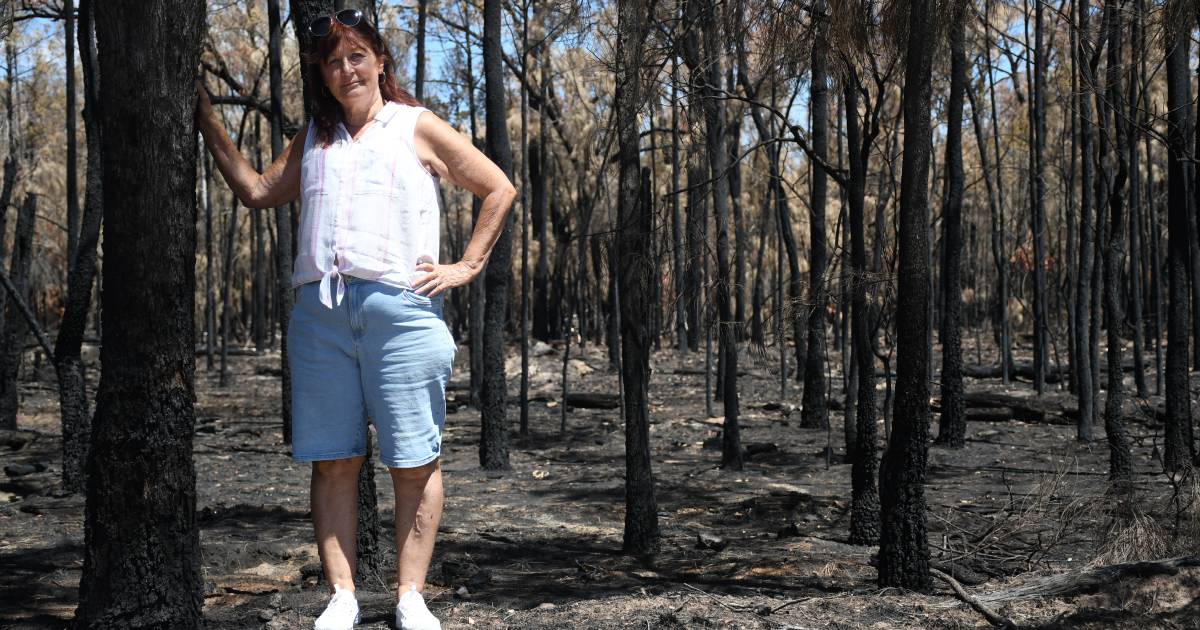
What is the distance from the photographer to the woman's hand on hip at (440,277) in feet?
10.8

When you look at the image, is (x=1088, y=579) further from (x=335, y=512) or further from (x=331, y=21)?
(x=331, y=21)

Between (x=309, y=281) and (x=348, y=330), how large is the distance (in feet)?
0.61

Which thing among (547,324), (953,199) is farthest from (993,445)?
(547,324)

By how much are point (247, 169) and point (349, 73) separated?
452 millimetres

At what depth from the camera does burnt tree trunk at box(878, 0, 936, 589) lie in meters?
5.23

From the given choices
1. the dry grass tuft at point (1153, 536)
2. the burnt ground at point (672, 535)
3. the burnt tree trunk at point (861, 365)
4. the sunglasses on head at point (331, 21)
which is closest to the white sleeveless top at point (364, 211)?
the sunglasses on head at point (331, 21)

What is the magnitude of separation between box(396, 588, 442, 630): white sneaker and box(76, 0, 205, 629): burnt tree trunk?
660 mm

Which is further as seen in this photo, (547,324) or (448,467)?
(547,324)

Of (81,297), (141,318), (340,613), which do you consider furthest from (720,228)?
(141,318)

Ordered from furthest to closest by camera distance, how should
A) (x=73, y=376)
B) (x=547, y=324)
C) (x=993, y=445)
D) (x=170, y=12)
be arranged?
1. (x=547, y=324)
2. (x=993, y=445)
3. (x=73, y=376)
4. (x=170, y=12)

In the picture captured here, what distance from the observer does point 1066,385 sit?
19031 mm

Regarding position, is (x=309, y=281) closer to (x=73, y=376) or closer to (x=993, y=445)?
(x=73, y=376)

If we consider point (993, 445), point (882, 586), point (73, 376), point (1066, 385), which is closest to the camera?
point (882, 586)

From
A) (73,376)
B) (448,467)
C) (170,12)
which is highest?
(170,12)
